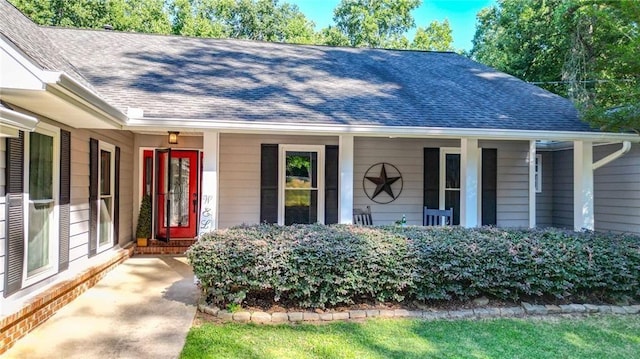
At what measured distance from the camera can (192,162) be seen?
29.4ft

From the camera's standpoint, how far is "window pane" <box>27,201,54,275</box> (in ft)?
14.8

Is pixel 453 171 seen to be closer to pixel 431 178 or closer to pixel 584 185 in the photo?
pixel 431 178

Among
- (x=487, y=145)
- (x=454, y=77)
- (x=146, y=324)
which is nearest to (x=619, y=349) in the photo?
(x=146, y=324)

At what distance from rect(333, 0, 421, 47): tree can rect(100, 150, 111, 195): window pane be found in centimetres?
2001

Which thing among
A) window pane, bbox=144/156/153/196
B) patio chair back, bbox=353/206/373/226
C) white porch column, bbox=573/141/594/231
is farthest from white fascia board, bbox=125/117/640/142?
window pane, bbox=144/156/153/196

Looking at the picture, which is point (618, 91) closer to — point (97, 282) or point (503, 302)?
point (503, 302)

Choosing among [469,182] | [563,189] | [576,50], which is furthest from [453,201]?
[576,50]

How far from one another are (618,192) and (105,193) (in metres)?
8.99

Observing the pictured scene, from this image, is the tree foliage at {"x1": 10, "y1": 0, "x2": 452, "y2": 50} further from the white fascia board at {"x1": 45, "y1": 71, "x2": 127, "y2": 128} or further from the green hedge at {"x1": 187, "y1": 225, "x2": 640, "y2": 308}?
the green hedge at {"x1": 187, "y1": 225, "x2": 640, "y2": 308}

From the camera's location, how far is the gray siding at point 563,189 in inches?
359

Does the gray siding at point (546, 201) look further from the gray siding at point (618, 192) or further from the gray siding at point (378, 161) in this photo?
the gray siding at point (618, 192)

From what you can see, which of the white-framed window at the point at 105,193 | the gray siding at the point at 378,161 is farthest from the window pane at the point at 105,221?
the gray siding at the point at 378,161

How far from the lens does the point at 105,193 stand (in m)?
6.80

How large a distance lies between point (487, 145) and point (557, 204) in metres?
Answer: 2.31
